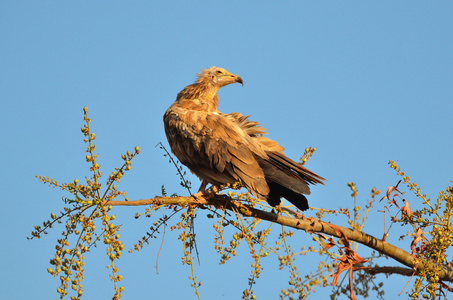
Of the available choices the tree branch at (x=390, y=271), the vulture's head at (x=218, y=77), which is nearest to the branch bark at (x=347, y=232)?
the tree branch at (x=390, y=271)

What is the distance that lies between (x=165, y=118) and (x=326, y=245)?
240 centimetres

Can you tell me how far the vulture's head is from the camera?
5750mm

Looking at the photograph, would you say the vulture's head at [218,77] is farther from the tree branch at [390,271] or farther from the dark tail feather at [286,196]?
the tree branch at [390,271]

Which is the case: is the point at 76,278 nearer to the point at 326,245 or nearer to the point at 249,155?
the point at 326,245

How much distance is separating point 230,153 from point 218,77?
1.46 metres

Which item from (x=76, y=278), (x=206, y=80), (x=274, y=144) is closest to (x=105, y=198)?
(x=76, y=278)

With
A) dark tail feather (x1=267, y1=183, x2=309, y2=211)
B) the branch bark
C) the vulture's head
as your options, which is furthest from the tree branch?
the vulture's head

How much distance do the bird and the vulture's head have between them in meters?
0.29

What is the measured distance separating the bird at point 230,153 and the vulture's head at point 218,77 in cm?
29

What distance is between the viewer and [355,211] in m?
3.34

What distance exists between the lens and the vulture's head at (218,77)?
18.9 ft

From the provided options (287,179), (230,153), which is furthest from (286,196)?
(230,153)

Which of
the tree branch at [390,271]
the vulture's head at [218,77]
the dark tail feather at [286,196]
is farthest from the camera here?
the vulture's head at [218,77]

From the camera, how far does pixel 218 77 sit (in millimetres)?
5809
